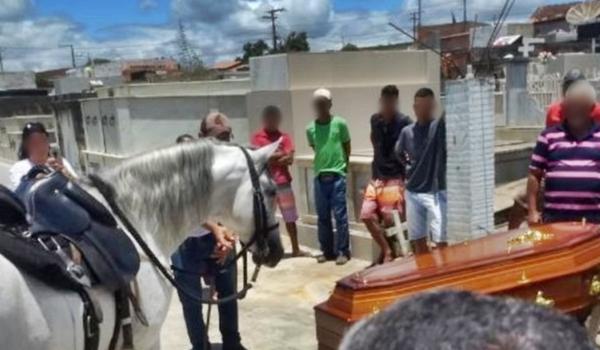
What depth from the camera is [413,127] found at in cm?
576

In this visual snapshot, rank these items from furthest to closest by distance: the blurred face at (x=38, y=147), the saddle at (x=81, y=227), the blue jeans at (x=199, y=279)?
the blurred face at (x=38, y=147)
the blue jeans at (x=199, y=279)
the saddle at (x=81, y=227)

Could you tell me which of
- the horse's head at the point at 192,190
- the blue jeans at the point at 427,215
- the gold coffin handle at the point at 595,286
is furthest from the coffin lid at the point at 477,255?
the blue jeans at the point at 427,215

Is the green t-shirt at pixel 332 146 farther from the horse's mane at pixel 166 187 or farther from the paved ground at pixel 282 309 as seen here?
the horse's mane at pixel 166 187

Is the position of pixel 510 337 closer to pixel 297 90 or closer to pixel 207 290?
pixel 207 290

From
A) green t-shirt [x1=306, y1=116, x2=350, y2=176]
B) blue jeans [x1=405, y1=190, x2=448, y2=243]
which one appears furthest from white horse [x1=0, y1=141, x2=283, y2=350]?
green t-shirt [x1=306, y1=116, x2=350, y2=176]

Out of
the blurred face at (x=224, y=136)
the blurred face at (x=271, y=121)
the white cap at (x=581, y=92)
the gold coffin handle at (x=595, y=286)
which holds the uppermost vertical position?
the white cap at (x=581, y=92)

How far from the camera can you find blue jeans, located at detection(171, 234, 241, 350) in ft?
14.2

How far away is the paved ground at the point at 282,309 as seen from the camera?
5.24m

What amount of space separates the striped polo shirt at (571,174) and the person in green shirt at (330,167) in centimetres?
293

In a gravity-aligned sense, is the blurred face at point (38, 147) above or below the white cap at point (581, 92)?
below

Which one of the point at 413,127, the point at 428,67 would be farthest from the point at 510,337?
the point at 428,67

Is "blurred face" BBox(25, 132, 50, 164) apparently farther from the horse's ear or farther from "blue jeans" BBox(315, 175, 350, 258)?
"blue jeans" BBox(315, 175, 350, 258)

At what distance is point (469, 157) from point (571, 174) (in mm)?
1613

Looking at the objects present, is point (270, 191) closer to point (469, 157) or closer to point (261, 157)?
point (261, 157)
